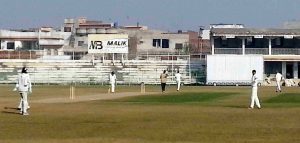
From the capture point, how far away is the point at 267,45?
102875 millimetres

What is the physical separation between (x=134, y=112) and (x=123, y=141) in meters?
11.2

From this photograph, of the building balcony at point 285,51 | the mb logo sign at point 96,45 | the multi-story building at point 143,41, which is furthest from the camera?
the multi-story building at point 143,41

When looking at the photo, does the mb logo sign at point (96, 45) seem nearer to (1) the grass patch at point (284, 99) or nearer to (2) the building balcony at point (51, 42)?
(2) the building balcony at point (51, 42)

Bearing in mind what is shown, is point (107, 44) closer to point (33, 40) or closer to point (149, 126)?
point (33, 40)

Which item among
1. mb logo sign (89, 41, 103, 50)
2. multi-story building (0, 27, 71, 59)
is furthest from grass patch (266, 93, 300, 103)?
multi-story building (0, 27, 71, 59)

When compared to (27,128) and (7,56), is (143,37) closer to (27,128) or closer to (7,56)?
(7,56)

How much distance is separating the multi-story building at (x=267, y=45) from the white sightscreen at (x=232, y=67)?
17.3 ft

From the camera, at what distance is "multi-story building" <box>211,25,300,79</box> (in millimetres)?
100312

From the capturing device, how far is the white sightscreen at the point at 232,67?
9388 cm

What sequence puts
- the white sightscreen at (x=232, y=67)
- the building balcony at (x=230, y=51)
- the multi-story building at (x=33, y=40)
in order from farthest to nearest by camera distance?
1. the multi-story building at (x=33, y=40)
2. the building balcony at (x=230, y=51)
3. the white sightscreen at (x=232, y=67)

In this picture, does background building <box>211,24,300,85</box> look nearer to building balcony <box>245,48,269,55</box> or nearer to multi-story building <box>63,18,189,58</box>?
building balcony <box>245,48,269,55</box>

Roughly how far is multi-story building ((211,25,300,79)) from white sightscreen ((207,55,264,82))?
17.3 ft

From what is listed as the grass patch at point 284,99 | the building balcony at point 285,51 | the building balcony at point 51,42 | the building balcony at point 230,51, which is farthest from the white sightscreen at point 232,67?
the building balcony at point 51,42

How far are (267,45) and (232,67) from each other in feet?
35.0
